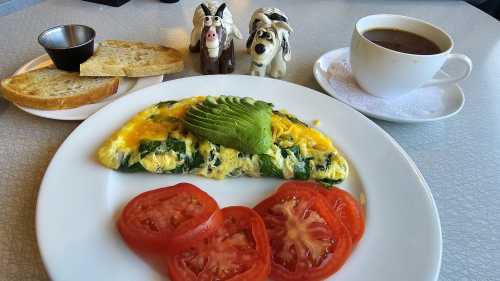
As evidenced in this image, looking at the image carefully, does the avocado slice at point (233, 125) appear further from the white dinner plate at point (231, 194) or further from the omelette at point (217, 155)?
the white dinner plate at point (231, 194)

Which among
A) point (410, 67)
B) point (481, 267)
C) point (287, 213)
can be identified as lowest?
point (481, 267)

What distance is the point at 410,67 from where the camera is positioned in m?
1.18

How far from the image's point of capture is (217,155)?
3.17 ft

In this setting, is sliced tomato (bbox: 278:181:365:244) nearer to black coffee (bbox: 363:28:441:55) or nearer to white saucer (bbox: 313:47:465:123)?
white saucer (bbox: 313:47:465:123)

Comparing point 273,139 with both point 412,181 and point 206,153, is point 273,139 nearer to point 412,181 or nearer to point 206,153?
point 206,153

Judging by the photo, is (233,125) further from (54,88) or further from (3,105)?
(3,105)

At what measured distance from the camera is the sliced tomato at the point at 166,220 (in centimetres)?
76

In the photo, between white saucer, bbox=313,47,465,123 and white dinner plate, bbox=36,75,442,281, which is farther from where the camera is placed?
white saucer, bbox=313,47,465,123

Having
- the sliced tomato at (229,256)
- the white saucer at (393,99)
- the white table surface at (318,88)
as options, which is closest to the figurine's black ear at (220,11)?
the white table surface at (318,88)

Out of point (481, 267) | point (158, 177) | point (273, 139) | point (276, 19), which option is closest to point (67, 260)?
point (158, 177)

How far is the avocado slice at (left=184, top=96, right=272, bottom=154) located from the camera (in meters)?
0.95

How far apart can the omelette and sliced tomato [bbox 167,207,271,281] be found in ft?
0.64

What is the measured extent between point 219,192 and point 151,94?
0.45 metres

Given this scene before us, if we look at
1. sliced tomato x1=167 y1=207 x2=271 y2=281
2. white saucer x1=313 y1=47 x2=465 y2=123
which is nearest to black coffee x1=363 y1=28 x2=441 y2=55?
white saucer x1=313 y1=47 x2=465 y2=123
